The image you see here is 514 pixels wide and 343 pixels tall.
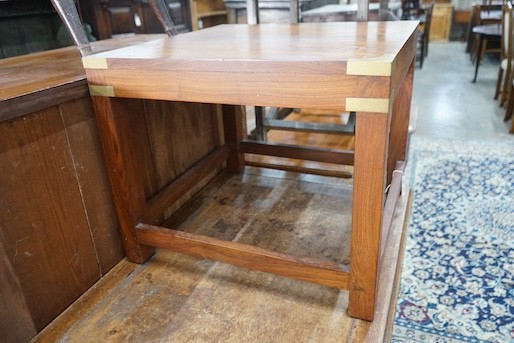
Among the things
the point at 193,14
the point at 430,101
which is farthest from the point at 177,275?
the point at 430,101

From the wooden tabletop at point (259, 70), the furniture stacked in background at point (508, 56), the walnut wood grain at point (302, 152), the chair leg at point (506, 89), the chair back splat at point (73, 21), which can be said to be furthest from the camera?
the chair leg at point (506, 89)

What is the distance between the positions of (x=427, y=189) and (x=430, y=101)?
87.9 inches

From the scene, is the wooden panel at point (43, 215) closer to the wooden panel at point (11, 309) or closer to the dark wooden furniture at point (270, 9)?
the wooden panel at point (11, 309)

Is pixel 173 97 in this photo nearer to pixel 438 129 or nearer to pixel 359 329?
pixel 359 329

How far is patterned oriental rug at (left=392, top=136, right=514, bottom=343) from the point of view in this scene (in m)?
1.18

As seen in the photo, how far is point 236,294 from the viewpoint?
1.02 metres

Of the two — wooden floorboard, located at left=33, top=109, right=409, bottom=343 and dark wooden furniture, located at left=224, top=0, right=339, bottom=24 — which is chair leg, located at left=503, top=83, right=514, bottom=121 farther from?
wooden floorboard, located at left=33, top=109, right=409, bottom=343

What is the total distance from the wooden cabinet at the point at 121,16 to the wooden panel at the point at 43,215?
1.70m

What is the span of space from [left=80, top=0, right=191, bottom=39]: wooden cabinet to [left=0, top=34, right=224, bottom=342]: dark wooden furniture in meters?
1.32

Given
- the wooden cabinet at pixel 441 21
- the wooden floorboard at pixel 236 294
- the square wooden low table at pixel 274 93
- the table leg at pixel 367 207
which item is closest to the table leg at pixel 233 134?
the wooden floorboard at pixel 236 294

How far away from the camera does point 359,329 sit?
886mm

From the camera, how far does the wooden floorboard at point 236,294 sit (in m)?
0.90

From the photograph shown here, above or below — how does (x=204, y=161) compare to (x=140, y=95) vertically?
below

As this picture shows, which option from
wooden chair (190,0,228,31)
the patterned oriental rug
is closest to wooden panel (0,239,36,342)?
the patterned oriental rug
